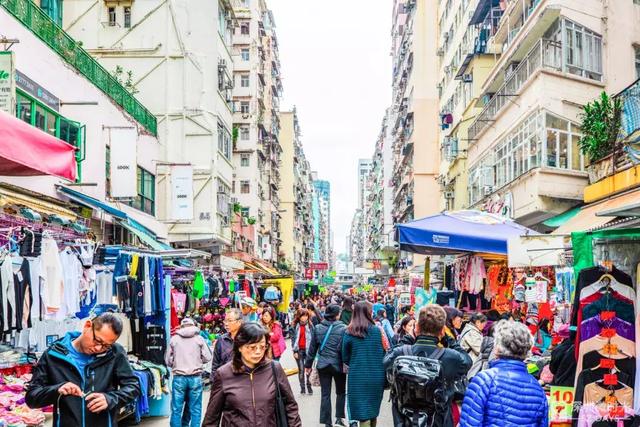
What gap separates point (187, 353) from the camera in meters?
9.65

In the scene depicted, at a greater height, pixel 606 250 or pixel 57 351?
pixel 606 250

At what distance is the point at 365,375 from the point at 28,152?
14.9 feet

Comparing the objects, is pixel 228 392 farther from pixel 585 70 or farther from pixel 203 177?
pixel 203 177

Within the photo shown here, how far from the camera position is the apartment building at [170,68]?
26109mm

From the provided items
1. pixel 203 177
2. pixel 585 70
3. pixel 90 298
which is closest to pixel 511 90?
pixel 585 70

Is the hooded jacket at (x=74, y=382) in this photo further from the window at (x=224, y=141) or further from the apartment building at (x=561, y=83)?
the window at (x=224, y=141)

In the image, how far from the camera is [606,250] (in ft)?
20.7

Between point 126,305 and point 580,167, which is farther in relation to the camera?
point 580,167

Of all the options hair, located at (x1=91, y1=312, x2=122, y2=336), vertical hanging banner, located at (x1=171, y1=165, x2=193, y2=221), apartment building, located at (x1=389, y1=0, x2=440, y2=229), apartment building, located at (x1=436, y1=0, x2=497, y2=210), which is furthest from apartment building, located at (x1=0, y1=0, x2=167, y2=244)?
apartment building, located at (x1=389, y1=0, x2=440, y2=229)

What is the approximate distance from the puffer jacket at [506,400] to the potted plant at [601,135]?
11.9m

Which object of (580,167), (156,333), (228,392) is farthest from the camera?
(580,167)

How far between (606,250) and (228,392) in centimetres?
353

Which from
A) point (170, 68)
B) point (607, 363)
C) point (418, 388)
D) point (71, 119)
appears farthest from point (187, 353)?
point (170, 68)

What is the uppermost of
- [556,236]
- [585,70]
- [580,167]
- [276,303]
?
[585,70]
